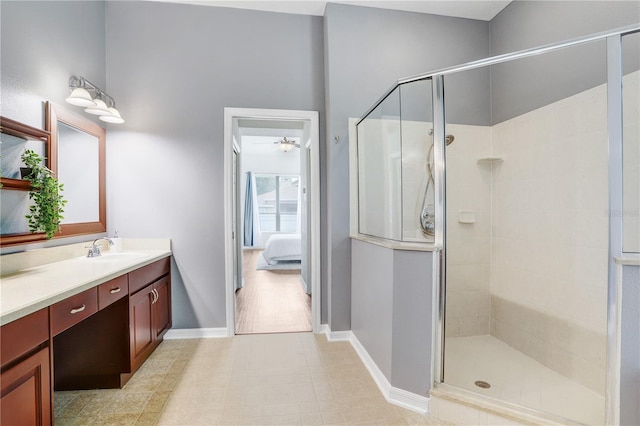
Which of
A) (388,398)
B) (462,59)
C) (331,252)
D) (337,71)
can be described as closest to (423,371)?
(388,398)

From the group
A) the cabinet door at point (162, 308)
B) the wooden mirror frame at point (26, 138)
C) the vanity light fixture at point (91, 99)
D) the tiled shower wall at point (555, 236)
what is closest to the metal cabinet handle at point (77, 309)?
the wooden mirror frame at point (26, 138)

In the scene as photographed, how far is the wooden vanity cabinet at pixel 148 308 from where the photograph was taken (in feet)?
6.72

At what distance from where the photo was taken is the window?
8.70 metres

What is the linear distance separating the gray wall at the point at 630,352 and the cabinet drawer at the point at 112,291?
104 inches

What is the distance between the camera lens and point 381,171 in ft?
7.91

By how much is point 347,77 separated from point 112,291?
2.49m

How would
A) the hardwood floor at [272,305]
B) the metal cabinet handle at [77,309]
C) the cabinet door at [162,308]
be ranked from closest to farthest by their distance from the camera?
the metal cabinet handle at [77,309], the cabinet door at [162,308], the hardwood floor at [272,305]

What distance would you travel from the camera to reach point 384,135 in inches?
93.8

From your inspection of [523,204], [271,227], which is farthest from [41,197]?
[271,227]

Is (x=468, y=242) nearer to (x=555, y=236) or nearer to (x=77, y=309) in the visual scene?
(x=555, y=236)

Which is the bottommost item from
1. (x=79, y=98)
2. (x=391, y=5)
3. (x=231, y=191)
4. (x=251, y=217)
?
(x=251, y=217)

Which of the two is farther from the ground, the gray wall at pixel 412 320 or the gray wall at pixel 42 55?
the gray wall at pixel 42 55

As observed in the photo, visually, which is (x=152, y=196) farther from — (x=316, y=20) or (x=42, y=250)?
(x=316, y=20)

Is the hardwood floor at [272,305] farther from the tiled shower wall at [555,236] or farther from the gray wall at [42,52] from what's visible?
the gray wall at [42,52]
